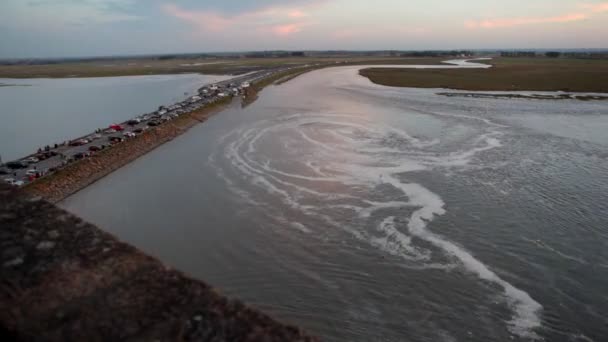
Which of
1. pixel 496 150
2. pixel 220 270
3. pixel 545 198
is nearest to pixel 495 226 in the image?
pixel 545 198

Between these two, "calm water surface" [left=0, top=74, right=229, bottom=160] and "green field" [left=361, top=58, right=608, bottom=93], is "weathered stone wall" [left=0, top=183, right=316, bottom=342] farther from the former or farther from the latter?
"green field" [left=361, top=58, right=608, bottom=93]

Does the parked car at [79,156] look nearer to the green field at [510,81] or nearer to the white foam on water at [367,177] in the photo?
the white foam on water at [367,177]

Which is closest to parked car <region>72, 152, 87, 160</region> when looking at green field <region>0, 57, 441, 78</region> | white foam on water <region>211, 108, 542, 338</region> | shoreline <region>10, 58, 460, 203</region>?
shoreline <region>10, 58, 460, 203</region>

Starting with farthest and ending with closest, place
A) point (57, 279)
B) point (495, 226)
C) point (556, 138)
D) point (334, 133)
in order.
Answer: point (334, 133)
point (556, 138)
point (495, 226)
point (57, 279)

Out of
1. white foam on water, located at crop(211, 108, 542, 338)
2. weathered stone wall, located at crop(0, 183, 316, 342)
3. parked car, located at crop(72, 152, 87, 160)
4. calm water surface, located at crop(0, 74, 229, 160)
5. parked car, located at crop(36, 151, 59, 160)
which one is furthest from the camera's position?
calm water surface, located at crop(0, 74, 229, 160)

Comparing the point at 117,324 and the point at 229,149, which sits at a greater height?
the point at 117,324

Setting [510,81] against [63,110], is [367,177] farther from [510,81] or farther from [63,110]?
[510,81]

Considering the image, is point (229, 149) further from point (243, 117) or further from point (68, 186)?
point (243, 117)
